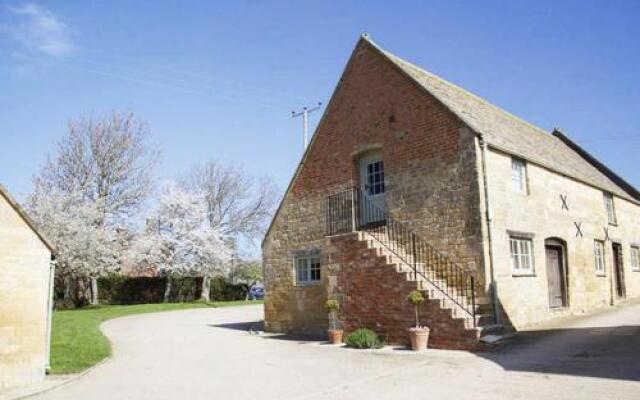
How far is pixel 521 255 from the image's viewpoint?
Answer: 14.9 metres

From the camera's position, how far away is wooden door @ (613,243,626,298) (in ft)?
68.9

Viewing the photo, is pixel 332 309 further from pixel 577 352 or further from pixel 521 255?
pixel 577 352

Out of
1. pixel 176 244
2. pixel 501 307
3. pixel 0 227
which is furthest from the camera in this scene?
pixel 176 244

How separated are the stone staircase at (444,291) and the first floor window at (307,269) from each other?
339 cm

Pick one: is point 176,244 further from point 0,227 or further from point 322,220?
point 0,227

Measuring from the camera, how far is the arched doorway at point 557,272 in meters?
16.0

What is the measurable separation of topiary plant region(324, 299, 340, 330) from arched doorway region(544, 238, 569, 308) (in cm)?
643

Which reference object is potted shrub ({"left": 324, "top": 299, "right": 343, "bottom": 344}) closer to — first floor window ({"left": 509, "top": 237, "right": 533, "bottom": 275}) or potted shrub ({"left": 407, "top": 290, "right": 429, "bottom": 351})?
potted shrub ({"left": 407, "top": 290, "right": 429, "bottom": 351})

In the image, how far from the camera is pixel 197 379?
33.3 feet

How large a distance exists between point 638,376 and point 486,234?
217 inches

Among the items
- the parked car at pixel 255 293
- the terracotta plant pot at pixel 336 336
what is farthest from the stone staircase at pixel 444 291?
the parked car at pixel 255 293

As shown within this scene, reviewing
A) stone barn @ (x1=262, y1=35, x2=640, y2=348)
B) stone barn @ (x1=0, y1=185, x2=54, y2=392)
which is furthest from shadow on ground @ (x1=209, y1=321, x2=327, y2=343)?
stone barn @ (x1=0, y1=185, x2=54, y2=392)

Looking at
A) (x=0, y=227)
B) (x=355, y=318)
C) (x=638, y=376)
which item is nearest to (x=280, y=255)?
(x=355, y=318)

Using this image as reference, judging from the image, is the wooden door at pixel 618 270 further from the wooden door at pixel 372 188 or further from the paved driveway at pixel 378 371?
the wooden door at pixel 372 188
